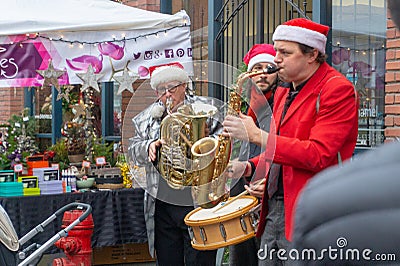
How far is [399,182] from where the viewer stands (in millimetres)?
852

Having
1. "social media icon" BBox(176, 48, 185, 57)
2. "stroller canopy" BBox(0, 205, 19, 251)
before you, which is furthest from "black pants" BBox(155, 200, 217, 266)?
"social media icon" BBox(176, 48, 185, 57)

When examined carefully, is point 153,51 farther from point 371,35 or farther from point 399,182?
point 399,182

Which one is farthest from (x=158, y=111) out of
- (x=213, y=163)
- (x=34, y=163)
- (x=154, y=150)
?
(x=34, y=163)

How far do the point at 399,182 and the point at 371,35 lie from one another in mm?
5450

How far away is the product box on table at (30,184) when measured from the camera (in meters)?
7.07

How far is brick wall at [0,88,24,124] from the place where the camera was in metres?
14.4

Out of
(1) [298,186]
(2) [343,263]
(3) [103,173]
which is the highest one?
(2) [343,263]

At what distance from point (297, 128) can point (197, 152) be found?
30.3 inches

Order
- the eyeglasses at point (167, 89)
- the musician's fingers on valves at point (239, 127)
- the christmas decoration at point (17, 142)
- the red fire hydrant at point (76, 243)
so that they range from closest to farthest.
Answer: the musician's fingers on valves at point (239, 127), the eyeglasses at point (167, 89), the red fire hydrant at point (76, 243), the christmas decoration at point (17, 142)

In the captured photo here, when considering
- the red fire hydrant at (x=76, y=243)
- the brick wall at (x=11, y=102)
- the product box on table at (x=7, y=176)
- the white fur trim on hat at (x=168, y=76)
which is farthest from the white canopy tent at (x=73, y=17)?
the brick wall at (x=11, y=102)

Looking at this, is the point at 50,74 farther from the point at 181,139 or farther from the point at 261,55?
the point at 181,139

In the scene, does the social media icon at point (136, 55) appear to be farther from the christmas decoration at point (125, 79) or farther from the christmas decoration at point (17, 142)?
the christmas decoration at point (17, 142)

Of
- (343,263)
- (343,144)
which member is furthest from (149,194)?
(343,263)

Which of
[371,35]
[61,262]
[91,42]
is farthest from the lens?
[91,42]
